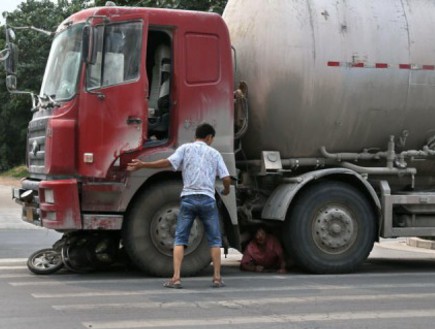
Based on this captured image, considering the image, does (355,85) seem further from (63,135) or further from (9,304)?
(9,304)

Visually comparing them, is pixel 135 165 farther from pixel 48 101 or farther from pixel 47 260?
pixel 47 260

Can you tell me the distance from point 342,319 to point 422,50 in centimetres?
459

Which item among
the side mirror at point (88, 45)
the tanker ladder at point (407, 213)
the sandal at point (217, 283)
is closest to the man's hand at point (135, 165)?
the side mirror at point (88, 45)

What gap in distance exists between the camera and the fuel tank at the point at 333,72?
932 cm

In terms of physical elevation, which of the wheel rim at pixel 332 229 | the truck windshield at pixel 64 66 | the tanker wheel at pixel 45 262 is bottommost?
the tanker wheel at pixel 45 262

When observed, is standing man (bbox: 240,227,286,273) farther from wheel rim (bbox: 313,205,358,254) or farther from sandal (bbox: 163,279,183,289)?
sandal (bbox: 163,279,183,289)

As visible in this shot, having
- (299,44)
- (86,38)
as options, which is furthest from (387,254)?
(86,38)

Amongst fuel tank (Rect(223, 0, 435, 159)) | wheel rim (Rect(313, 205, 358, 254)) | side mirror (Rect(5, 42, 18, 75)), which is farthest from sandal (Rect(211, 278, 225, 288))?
side mirror (Rect(5, 42, 18, 75))

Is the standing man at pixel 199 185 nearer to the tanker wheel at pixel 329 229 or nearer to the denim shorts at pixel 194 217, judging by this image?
the denim shorts at pixel 194 217

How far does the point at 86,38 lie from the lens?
831cm

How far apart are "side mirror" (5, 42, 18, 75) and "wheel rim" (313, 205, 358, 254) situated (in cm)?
430

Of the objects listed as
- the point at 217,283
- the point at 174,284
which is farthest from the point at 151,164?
the point at 217,283

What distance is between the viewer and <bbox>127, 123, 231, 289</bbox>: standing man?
26.6ft

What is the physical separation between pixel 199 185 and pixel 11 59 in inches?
124
